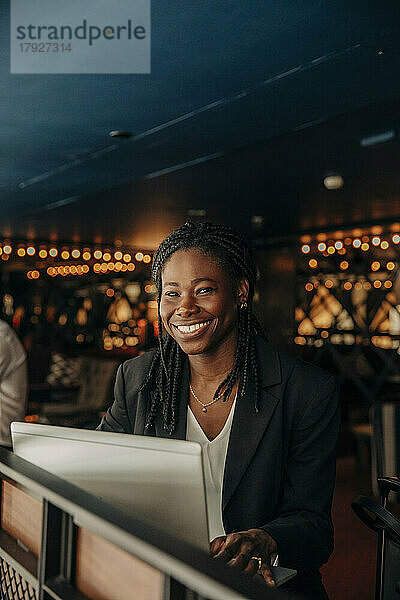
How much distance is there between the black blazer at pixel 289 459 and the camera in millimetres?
1480

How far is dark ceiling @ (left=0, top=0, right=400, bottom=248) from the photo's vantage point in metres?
2.74

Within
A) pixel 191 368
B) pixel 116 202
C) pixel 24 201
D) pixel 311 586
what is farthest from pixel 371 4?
pixel 24 201

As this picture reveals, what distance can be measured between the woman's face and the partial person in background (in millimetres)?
1515

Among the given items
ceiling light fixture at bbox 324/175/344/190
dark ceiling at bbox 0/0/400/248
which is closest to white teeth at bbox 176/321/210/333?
dark ceiling at bbox 0/0/400/248

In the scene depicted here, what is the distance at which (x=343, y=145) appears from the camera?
15.1ft

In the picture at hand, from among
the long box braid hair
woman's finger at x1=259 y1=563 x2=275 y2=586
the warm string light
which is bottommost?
woman's finger at x1=259 y1=563 x2=275 y2=586

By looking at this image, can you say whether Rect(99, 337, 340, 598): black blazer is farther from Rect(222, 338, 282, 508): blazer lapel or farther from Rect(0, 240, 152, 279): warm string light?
Rect(0, 240, 152, 279): warm string light

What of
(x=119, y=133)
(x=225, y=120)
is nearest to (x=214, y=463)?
(x=225, y=120)

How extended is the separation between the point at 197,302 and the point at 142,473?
57 cm

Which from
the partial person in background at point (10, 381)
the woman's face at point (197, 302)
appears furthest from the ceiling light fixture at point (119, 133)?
the woman's face at point (197, 302)

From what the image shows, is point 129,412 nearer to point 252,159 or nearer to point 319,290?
point 252,159

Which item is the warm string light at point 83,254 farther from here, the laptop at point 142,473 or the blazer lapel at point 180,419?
the laptop at point 142,473

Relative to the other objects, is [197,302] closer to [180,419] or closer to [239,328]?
[239,328]

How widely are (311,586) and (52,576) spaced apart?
2.65ft
